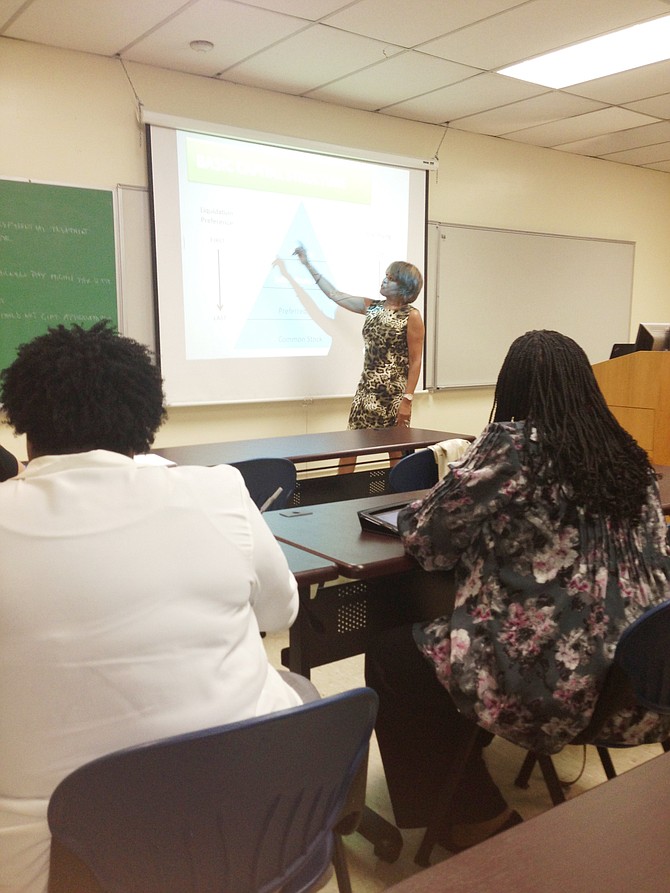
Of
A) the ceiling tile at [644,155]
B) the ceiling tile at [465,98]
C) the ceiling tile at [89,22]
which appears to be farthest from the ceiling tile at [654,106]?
the ceiling tile at [89,22]

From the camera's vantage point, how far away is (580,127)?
5.33 meters

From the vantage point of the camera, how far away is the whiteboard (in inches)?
214

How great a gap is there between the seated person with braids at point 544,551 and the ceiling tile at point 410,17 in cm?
248

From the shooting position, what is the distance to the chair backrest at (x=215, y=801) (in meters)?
0.81

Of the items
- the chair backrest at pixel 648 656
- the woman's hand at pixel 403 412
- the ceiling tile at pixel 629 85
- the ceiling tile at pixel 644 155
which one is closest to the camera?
the chair backrest at pixel 648 656

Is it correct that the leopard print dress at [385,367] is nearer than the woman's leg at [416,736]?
No

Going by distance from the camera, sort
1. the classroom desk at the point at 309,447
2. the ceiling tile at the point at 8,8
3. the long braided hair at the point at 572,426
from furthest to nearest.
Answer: the ceiling tile at the point at 8,8, the classroom desk at the point at 309,447, the long braided hair at the point at 572,426

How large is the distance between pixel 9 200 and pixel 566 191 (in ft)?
14.2

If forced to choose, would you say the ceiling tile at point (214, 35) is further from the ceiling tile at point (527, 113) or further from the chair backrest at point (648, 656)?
the chair backrest at point (648, 656)

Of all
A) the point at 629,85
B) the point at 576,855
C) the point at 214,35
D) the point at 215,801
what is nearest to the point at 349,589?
the point at 215,801

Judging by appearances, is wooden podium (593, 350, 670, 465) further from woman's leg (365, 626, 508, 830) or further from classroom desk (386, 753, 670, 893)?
classroom desk (386, 753, 670, 893)

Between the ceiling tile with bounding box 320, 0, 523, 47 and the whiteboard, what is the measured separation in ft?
5.71

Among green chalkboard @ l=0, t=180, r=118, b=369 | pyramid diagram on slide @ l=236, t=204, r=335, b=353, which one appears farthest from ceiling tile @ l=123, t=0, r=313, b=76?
pyramid diagram on slide @ l=236, t=204, r=335, b=353

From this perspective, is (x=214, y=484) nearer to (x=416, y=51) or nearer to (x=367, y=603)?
(x=367, y=603)
